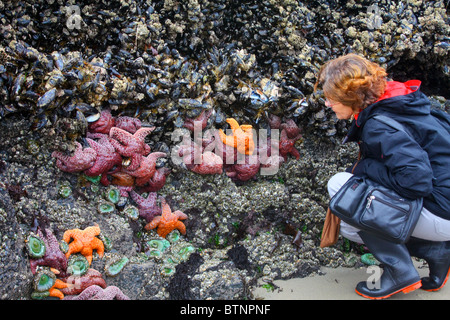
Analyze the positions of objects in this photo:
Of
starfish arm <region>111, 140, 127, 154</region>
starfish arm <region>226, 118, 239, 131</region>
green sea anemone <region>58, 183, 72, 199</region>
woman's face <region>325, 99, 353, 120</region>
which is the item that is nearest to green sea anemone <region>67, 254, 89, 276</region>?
green sea anemone <region>58, 183, 72, 199</region>

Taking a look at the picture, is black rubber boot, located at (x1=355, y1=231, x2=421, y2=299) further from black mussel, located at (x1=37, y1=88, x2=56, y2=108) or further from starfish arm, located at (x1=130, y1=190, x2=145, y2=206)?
black mussel, located at (x1=37, y1=88, x2=56, y2=108)

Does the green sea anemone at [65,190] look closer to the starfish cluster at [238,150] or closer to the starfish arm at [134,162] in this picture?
the starfish arm at [134,162]

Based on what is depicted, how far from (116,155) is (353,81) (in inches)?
75.5

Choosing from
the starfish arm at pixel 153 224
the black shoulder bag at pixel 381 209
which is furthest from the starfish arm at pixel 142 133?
the black shoulder bag at pixel 381 209

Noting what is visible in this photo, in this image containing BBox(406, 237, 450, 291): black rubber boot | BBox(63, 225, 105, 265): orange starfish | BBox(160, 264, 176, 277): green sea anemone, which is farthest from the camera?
BBox(160, 264, 176, 277): green sea anemone

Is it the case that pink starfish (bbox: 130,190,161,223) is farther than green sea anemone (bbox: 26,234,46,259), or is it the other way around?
pink starfish (bbox: 130,190,161,223)

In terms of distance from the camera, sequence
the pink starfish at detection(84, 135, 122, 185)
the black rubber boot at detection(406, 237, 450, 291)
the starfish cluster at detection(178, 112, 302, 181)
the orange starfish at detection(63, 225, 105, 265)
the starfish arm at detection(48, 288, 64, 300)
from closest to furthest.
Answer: the starfish arm at detection(48, 288, 64, 300) → the black rubber boot at detection(406, 237, 450, 291) → the orange starfish at detection(63, 225, 105, 265) → the pink starfish at detection(84, 135, 122, 185) → the starfish cluster at detection(178, 112, 302, 181)

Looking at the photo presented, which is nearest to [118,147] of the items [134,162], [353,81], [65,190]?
[134,162]

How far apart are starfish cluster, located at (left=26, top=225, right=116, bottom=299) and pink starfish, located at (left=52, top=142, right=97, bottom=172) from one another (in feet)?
1.61

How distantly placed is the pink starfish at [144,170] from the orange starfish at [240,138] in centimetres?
65

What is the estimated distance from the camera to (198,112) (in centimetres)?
360

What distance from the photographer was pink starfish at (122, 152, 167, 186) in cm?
339

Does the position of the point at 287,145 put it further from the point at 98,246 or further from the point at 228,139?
the point at 98,246

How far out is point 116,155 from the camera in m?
3.33
